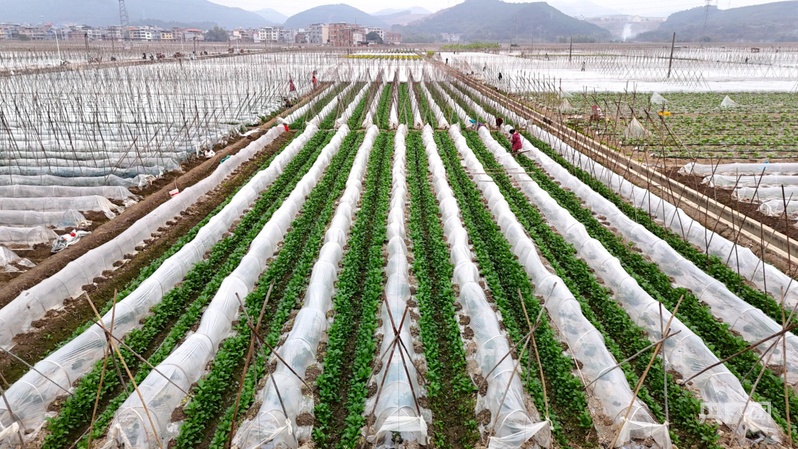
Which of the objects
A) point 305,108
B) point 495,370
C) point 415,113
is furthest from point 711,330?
point 305,108

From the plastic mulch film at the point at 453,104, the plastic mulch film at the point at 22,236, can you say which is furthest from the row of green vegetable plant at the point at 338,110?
the plastic mulch film at the point at 22,236

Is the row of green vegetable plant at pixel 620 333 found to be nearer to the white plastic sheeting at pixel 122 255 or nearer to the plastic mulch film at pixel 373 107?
the white plastic sheeting at pixel 122 255

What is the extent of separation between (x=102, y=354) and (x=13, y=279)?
3186 mm

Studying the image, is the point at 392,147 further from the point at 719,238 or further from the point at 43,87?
the point at 43,87

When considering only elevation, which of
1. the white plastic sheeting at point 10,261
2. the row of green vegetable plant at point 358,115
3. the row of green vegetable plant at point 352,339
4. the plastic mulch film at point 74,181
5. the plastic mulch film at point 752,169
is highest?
the row of green vegetable plant at point 358,115

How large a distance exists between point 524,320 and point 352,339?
2.69m

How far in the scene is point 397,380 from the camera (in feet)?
18.3

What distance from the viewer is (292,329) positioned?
6680mm

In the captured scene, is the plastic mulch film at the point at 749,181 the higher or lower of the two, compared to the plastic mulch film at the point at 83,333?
higher

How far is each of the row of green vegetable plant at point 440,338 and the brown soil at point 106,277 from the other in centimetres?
522

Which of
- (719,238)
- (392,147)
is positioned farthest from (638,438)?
(392,147)

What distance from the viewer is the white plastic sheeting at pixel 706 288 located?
20.6 ft

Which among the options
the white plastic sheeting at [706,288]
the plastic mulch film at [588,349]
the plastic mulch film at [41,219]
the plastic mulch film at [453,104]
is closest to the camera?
the plastic mulch film at [588,349]

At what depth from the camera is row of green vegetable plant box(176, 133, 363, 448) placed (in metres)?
5.39
